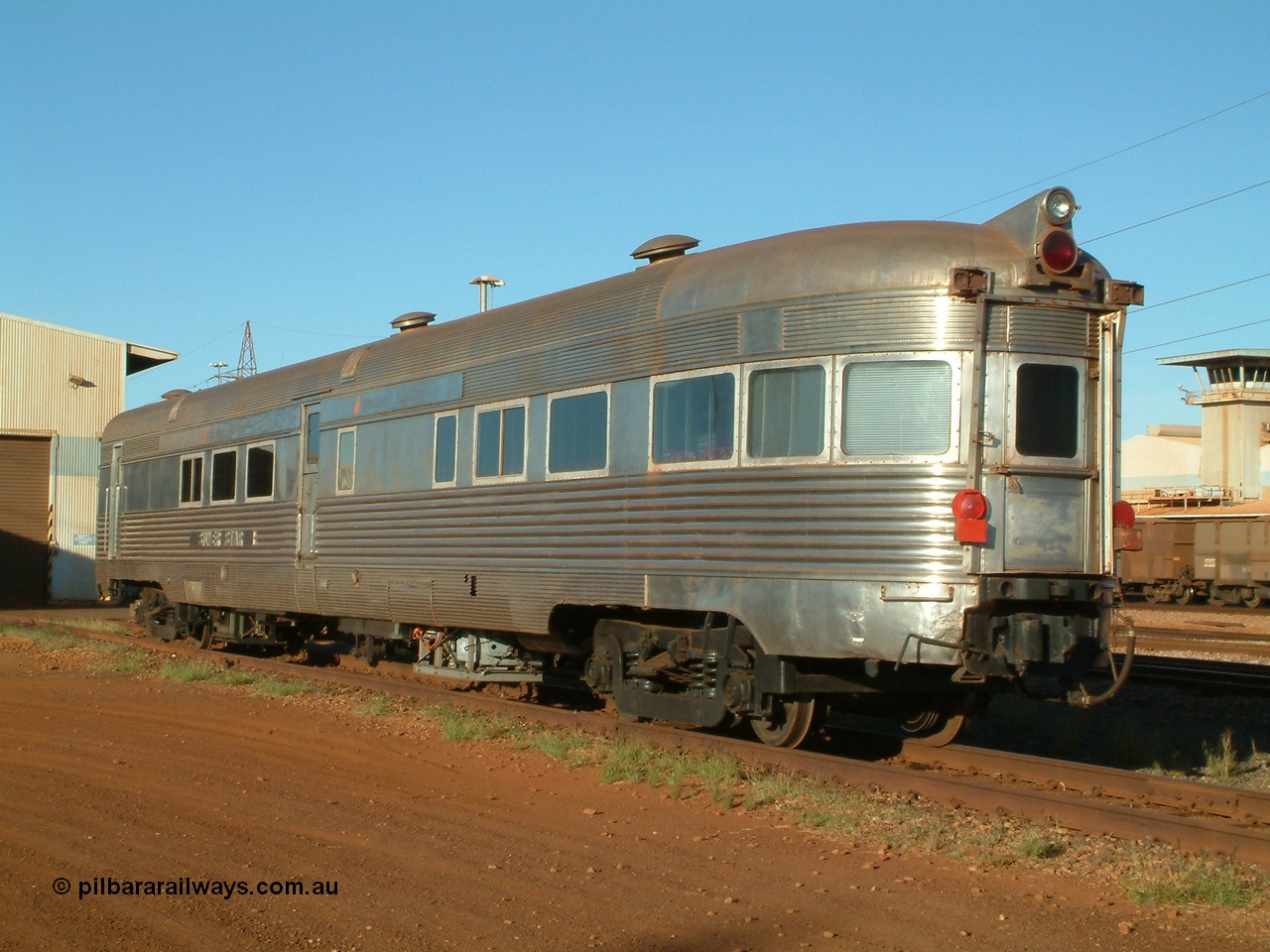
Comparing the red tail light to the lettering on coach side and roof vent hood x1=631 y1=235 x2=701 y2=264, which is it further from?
the lettering on coach side

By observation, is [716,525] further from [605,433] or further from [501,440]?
[501,440]

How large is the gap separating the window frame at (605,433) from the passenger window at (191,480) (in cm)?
806

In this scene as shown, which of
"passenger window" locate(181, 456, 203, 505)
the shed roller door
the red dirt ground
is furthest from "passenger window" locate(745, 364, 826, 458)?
the shed roller door

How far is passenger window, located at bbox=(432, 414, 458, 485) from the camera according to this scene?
37.8 ft

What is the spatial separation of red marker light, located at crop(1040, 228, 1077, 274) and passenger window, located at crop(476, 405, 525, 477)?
4.62 metres

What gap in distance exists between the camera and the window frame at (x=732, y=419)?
8.48m

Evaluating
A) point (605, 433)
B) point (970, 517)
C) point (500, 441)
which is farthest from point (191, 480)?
point (970, 517)

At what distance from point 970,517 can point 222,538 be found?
11137 millimetres

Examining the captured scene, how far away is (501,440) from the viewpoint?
35.7ft

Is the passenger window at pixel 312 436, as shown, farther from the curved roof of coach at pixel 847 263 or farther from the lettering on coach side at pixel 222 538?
the curved roof of coach at pixel 847 263

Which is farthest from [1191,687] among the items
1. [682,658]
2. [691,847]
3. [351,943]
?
[351,943]

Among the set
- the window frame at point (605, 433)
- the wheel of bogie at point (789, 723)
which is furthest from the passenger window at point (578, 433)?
the wheel of bogie at point (789, 723)

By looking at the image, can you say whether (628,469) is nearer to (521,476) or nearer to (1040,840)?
(521,476)

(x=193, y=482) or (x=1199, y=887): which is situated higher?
(x=193, y=482)
